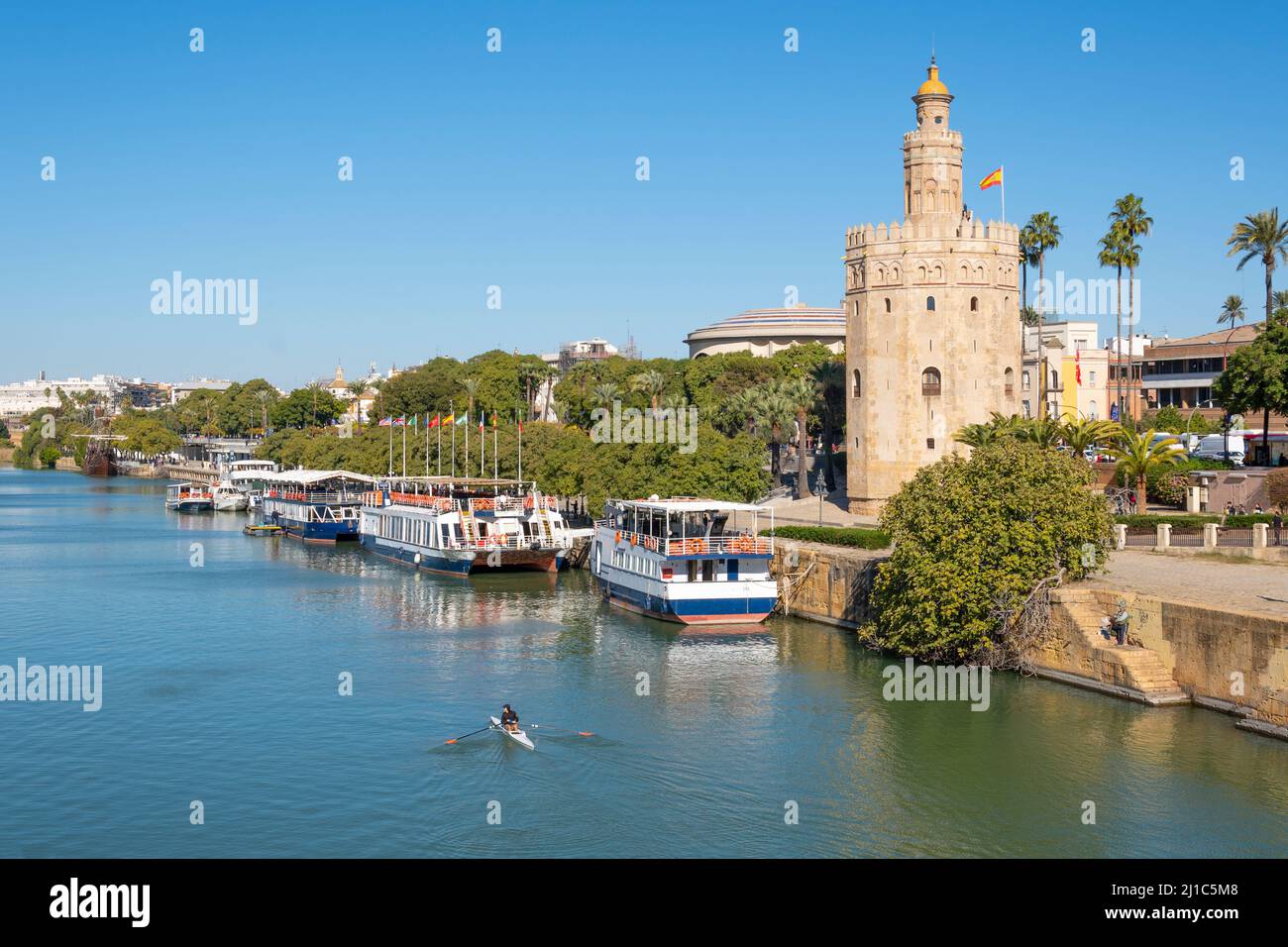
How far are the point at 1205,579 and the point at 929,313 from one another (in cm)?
2865

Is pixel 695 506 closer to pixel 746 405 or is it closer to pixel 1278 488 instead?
pixel 1278 488

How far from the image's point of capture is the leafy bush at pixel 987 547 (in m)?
42.3

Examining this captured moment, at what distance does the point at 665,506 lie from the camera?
55.5 meters

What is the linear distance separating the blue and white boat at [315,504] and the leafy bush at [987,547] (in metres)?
61.3

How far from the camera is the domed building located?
156 metres

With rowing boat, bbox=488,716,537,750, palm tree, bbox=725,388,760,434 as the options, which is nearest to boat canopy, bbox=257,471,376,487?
palm tree, bbox=725,388,760,434

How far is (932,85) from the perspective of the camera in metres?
70.3

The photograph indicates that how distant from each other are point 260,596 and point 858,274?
3532 centimetres

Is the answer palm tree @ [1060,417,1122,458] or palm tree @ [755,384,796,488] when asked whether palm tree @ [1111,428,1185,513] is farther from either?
palm tree @ [755,384,796,488]

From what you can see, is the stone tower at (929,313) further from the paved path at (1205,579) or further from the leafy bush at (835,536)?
the paved path at (1205,579)

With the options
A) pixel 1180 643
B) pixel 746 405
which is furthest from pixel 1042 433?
pixel 746 405

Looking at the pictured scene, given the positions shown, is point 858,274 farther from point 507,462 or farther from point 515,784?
point 515,784

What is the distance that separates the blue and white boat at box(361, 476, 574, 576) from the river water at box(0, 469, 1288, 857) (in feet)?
55.6

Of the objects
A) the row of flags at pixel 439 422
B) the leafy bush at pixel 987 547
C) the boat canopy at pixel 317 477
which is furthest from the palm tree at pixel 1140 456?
the boat canopy at pixel 317 477
